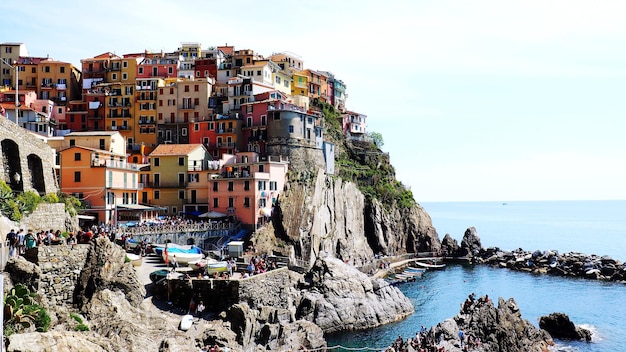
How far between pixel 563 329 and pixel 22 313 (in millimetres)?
38966

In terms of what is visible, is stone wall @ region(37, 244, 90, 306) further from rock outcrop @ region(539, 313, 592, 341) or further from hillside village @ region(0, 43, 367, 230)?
rock outcrop @ region(539, 313, 592, 341)

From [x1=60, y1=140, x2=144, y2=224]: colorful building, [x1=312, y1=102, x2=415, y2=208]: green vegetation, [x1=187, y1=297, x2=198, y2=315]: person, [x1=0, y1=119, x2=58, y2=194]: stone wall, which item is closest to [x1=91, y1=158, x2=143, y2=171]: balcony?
[x1=60, y1=140, x2=144, y2=224]: colorful building

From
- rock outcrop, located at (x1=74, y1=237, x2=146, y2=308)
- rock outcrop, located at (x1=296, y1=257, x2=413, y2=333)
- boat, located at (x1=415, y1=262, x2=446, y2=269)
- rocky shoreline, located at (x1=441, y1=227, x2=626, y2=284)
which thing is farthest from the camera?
boat, located at (x1=415, y1=262, x2=446, y2=269)

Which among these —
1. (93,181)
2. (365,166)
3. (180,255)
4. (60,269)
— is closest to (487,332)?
(180,255)

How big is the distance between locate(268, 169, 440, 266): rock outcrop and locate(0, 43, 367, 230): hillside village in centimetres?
267

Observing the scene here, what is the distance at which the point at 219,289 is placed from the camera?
33.2 metres

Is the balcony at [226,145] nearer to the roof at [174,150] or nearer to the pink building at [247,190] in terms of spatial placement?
the roof at [174,150]

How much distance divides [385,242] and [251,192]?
27.4 m

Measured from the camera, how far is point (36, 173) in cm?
3894

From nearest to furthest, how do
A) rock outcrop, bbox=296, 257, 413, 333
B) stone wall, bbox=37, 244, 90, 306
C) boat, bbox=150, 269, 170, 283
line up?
1. stone wall, bbox=37, 244, 90, 306
2. boat, bbox=150, 269, 170, 283
3. rock outcrop, bbox=296, 257, 413, 333

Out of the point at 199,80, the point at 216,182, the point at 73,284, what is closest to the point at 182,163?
the point at 216,182

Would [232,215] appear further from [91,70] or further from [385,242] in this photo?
[91,70]

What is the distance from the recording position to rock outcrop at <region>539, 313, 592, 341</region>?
4416 centimetres

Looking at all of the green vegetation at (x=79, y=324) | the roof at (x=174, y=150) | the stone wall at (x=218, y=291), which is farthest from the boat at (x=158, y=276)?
the roof at (x=174, y=150)
